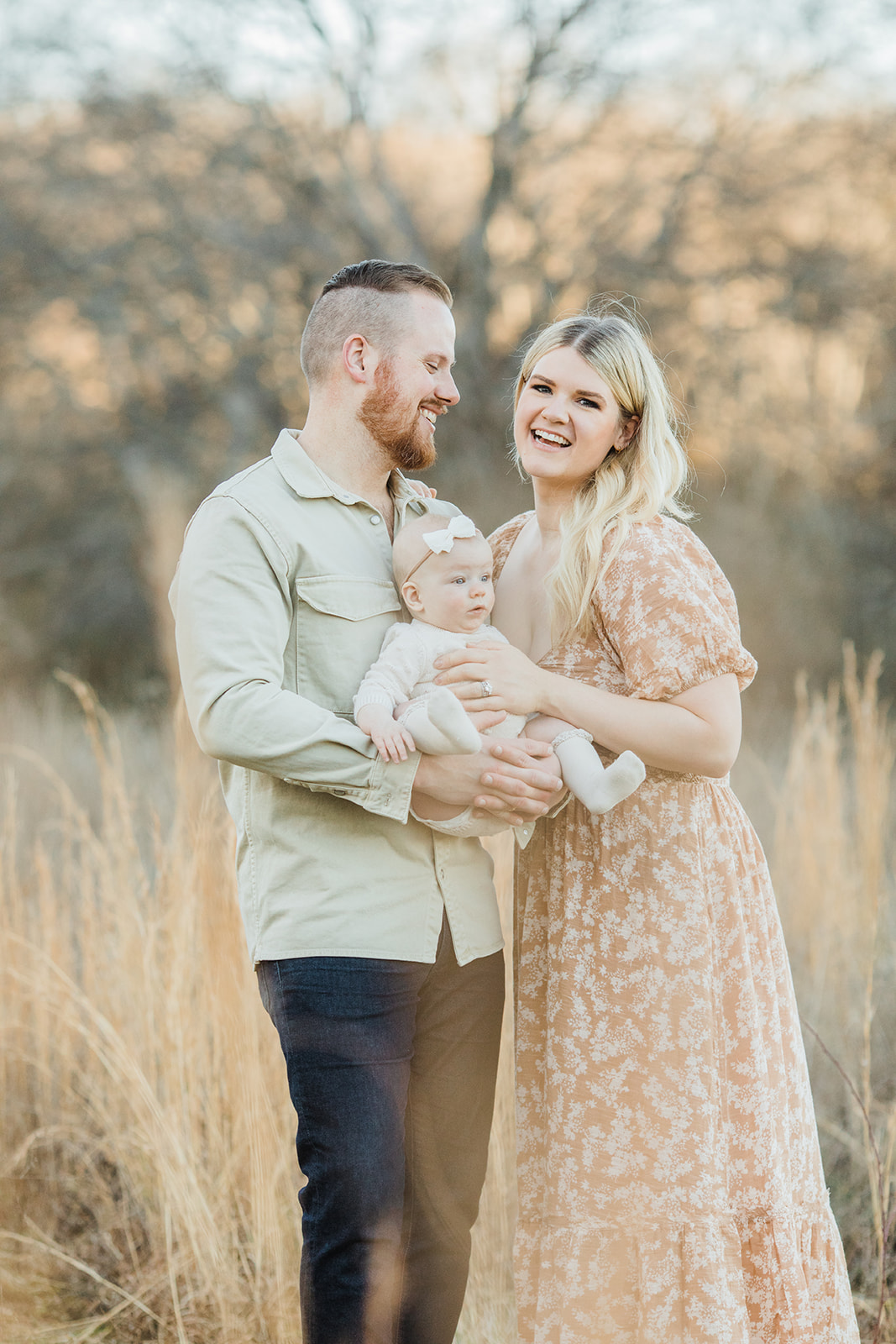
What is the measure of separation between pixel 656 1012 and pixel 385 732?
0.69 metres

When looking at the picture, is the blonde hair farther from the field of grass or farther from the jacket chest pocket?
the field of grass

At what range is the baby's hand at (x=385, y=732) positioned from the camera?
182 cm

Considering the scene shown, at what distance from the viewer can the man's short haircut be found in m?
2.11

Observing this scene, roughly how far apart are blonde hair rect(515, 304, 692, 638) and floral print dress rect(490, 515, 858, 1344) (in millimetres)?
54

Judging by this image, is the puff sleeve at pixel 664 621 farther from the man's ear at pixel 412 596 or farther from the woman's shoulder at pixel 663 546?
the man's ear at pixel 412 596

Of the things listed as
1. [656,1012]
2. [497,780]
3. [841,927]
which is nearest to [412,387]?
[497,780]

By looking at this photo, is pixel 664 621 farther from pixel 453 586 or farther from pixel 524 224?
pixel 524 224

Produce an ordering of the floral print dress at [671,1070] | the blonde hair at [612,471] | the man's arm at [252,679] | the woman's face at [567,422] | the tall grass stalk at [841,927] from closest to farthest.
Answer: the man's arm at [252,679], the floral print dress at [671,1070], the blonde hair at [612,471], the woman's face at [567,422], the tall grass stalk at [841,927]

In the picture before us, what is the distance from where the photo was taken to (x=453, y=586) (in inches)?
78.1

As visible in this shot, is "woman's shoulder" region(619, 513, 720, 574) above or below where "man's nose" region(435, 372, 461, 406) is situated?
below

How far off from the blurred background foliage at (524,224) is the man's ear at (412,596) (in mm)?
6742

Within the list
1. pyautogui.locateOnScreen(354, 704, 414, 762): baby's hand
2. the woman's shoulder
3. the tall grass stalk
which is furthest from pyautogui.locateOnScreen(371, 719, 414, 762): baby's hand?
the tall grass stalk

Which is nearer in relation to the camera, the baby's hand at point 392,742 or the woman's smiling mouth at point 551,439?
the baby's hand at point 392,742

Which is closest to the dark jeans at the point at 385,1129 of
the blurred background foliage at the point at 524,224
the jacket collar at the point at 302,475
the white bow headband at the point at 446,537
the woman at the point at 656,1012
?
the woman at the point at 656,1012
